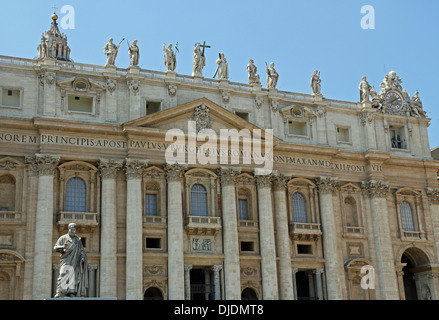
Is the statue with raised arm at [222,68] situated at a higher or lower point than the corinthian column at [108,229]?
higher

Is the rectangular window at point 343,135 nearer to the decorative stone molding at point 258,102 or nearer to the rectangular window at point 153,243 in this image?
the decorative stone molding at point 258,102

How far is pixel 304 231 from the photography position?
140 ft

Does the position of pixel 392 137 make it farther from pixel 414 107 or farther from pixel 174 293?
pixel 174 293

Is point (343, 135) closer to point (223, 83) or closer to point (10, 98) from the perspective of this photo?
point (223, 83)

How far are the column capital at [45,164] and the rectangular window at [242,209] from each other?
41.2 feet

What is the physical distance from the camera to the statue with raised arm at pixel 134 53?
41322 millimetres

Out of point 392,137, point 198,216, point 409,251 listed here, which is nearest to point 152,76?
point 198,216

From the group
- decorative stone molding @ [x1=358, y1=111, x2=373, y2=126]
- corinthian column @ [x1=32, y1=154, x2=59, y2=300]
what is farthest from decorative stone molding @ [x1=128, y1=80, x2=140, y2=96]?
decorative stone molding @ [x1=358, y1=111, x2=373, y2=126]

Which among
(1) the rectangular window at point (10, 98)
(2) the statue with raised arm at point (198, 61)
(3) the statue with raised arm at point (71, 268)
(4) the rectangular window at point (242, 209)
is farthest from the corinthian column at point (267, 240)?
(3) the statue with raised arm at point (71, 268)

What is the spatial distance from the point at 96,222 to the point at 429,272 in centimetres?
2442

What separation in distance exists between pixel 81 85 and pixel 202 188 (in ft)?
32.9

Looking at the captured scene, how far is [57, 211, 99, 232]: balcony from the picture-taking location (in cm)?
3688

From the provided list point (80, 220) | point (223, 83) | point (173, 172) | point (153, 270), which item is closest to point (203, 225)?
point (173, 172)

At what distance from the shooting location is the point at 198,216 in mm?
40219
